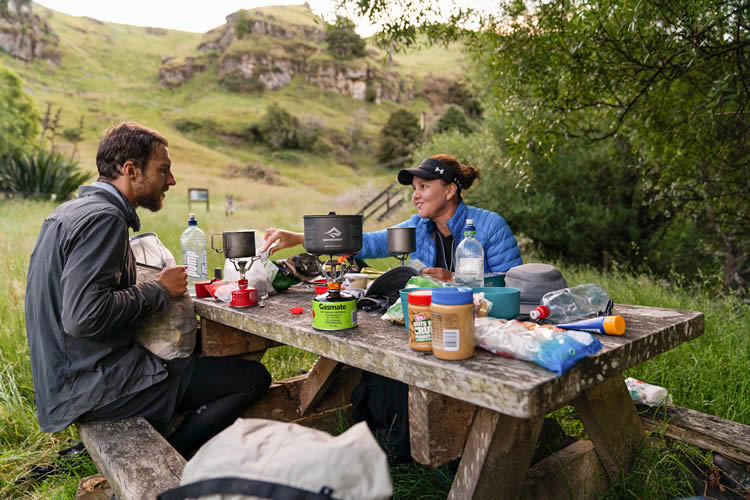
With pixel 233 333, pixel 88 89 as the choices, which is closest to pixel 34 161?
pixel 233 333

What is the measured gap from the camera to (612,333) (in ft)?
4.63

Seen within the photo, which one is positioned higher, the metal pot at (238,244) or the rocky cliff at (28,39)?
the rocky cliff at (28,39)

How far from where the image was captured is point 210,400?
2.15 m

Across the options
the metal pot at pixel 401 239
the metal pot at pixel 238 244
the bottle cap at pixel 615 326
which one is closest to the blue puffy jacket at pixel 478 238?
the metal pot at pixel 401 239

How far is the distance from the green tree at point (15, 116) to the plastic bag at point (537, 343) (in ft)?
62.6

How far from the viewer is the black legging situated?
82.6 inches

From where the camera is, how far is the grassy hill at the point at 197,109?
35.6m

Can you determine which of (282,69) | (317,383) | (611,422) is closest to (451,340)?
(611,422)

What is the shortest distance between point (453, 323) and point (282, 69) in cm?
7859

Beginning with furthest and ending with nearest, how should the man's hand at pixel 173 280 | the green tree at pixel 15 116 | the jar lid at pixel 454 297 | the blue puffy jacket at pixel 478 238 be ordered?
1. the green tree at pixel 15 116
2. the blue puffy jacket at pixel 478 238
3. the man's hand at pixel 173 280
4. the jar lid at pixel 454 297

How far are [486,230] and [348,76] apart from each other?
75.6 metres

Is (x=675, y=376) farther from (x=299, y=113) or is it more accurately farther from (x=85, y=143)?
(x=299, y=113)

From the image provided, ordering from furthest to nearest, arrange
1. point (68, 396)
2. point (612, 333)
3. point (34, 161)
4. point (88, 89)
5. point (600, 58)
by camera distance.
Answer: point (88, 89) < point (34, 161) < point (600, 58) < point (68, 396) < point (612, 333)

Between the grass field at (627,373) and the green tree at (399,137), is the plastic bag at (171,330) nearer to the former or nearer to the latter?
the grass field at (627,373)
